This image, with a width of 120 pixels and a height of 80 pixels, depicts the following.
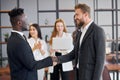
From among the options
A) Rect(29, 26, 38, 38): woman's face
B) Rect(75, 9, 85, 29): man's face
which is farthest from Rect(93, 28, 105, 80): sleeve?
Rect(29, 26, 38, 38): woman's face

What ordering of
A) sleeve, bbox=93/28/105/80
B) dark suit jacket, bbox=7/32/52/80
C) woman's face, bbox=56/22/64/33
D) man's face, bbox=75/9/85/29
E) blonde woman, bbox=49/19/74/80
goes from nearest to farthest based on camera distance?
1. dark suit jacket, bbox=7/32/52/80
2. sleeve, bbox=93/28/105/80
3. man's face, bbox=75/9/85/29
4. blonde woman, bbox=49/19/74/80
5. woman's face, bbox=56/22/64/33

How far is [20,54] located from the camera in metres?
2.15

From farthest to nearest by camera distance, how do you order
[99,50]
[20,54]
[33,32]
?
[33,32] < [99,50] < [20,54]

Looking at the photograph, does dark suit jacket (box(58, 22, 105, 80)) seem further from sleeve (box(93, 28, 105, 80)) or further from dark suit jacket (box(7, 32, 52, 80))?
dark suit jacket (box(7, 32, 52, 80))

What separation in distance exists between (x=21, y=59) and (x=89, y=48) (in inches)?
27.9

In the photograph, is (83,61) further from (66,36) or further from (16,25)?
(66,36)

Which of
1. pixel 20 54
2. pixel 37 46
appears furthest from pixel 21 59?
pixel 37 46

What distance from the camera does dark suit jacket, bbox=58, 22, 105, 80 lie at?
2.42 meters

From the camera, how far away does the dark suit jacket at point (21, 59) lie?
2.15 meters

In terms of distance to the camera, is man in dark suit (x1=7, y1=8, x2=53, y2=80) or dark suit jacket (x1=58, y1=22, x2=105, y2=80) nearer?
man in dark suit (x1=7, y1=8, x2=53, y2=80)

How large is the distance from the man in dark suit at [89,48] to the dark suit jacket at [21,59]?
18.9 inches

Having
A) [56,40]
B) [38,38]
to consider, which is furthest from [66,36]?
[38,38]

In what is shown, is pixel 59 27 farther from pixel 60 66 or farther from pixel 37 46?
pixel 60 66

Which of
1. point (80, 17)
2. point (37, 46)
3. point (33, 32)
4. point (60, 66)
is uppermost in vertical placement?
point (80, 17)
